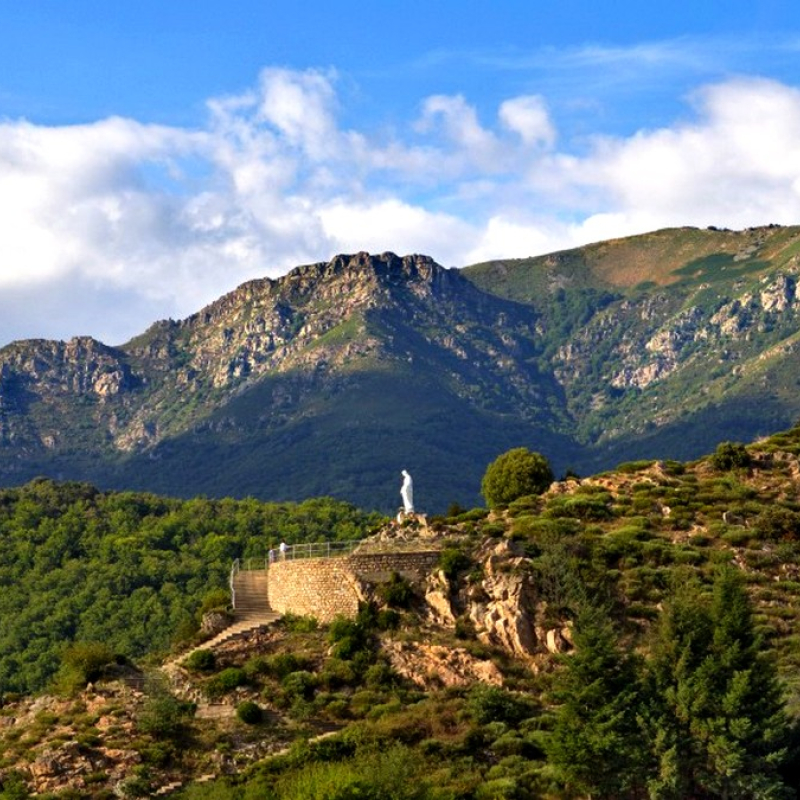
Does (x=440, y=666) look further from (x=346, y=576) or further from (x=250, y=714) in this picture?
(x=250, y=714)

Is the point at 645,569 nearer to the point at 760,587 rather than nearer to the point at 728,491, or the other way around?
the point at 760,587

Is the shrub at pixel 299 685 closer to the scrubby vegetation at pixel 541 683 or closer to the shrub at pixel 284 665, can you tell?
the scrubby vegetation at pixel 541 683

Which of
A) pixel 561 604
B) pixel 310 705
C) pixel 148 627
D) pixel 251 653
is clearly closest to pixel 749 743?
pixel 561 604

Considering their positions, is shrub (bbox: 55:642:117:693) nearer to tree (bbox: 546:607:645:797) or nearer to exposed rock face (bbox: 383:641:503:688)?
exposed rock face (bbox: 383:641:503:688)

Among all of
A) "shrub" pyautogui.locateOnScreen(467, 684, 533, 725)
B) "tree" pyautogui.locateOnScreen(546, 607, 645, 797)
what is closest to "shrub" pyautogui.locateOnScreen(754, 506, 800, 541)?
"tree" pyautogui.locateOnScreen(546, 607, 645, 797)

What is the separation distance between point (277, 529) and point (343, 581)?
10382cm

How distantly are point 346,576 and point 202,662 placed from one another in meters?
7.48

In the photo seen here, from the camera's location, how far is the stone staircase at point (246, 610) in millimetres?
73688

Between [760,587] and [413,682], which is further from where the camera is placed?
[760,587]

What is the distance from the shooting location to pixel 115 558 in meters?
165

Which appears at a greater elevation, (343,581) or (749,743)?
(343,581)

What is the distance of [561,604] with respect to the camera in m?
70.4

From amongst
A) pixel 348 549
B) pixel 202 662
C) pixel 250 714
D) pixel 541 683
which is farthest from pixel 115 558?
pixel 541 683

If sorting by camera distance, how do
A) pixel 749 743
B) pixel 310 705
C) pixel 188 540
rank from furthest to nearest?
1. pixel 188 540
2. pixel 310 705
3. pixel 749 743
